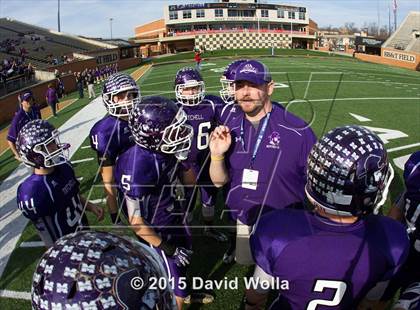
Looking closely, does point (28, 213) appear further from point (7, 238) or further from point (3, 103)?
point (3, 103)

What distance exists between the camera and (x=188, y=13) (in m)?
60.7

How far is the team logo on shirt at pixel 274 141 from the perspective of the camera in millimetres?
2871

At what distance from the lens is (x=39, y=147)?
9.77 ft

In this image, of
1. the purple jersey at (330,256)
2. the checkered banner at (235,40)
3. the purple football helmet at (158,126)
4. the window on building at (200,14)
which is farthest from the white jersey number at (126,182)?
the window on building at (200,14)

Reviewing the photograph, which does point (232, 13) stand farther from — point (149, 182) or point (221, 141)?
point (149, 182)

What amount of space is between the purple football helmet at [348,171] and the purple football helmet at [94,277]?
779 mm

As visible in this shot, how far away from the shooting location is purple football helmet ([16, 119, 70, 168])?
9.70 feet

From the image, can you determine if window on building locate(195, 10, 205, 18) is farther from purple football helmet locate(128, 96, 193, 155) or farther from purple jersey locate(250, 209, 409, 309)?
purple jersey locate(250, 209, 409, 309)

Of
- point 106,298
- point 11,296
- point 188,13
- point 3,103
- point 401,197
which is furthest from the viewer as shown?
point 188,13

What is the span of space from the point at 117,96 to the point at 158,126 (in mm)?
1685

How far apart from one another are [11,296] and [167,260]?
2002 mm

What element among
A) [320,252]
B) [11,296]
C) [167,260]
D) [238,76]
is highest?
[238,76]

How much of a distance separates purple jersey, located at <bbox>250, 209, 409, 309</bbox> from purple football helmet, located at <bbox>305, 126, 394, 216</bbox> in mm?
92

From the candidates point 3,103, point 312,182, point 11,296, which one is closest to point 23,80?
point 3,103
